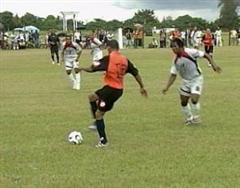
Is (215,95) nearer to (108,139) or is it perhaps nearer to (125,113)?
(125,113)

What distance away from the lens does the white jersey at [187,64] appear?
13484mm

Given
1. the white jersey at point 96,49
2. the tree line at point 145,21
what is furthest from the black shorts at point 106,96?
the tree line at point 145,21

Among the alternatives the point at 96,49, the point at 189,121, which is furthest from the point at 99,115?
the point at 96,49

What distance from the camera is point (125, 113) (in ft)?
51.0


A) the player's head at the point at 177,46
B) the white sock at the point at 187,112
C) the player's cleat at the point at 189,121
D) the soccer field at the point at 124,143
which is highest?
the player's head at the point at 177,46

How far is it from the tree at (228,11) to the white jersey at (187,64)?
90965mm

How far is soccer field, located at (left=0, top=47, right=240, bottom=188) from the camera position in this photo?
28.7 ft

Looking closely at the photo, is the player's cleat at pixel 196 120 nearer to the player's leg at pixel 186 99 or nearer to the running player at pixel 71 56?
the player's leg at pixel 186 99

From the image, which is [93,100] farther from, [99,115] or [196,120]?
[196,120]

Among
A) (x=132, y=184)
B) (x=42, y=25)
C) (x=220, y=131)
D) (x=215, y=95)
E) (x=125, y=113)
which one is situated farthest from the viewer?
(x=42, y=25)

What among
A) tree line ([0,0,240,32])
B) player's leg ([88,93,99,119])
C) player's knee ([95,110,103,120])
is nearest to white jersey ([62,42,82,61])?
player's leg ([88,93,99,119])

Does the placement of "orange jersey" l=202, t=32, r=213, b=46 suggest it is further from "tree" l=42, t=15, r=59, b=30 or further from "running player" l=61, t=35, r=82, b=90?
"tree" l=42, t=15, r=59, b=30

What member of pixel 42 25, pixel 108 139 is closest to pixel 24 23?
pixel 42 25

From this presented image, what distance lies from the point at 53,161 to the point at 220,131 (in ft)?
13.0
